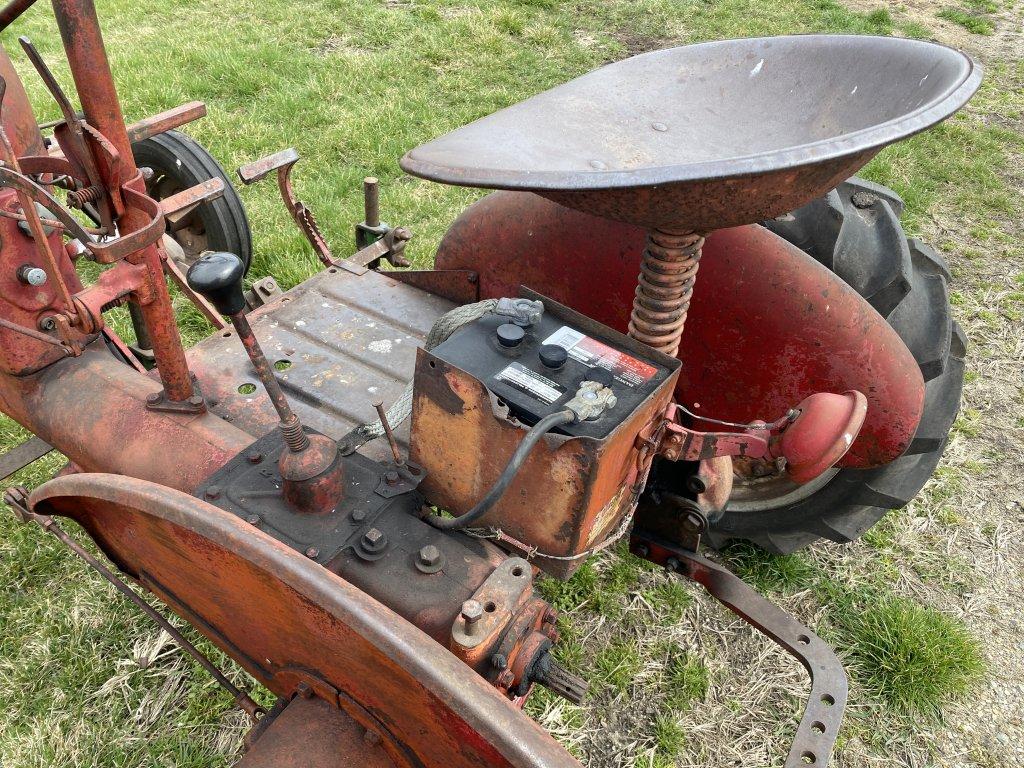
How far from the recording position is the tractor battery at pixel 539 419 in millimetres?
1333

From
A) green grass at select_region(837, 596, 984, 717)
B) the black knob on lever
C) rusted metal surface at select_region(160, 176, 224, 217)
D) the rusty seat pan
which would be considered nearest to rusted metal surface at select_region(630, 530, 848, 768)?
green grass at select_region(837, 596, 984, 717)

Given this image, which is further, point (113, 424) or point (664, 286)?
point (113, 424)

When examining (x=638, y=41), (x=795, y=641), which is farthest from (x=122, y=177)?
(x=638, y=41)

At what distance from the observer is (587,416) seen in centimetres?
132

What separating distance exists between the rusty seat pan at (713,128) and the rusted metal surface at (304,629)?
2.10ft

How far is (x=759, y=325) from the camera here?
1.78 meters

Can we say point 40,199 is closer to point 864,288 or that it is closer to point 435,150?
point 435,150

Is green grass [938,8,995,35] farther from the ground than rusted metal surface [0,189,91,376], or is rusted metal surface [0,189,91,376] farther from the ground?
rusted metal surface [0,189,91,376]

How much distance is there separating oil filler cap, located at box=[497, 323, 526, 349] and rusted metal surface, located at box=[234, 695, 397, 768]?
0.71 m

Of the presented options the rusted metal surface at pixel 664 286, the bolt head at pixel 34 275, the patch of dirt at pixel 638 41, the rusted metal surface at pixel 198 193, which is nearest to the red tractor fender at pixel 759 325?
the rusted metal surface at pixel 664 286

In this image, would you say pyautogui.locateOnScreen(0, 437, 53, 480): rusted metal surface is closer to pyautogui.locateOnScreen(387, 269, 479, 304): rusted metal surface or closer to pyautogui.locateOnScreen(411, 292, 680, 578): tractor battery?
pyautogui.locateOnScreen(387, 269, 479, 304): rusted metal surface

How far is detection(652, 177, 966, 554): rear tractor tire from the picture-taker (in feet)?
6.39

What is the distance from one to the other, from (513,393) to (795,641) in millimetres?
983

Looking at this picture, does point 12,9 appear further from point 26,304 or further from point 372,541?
point 372,541
